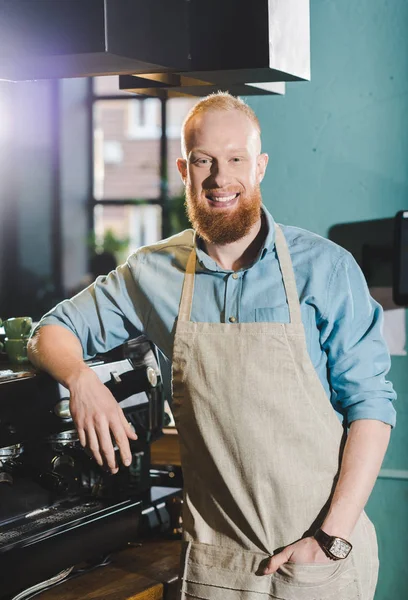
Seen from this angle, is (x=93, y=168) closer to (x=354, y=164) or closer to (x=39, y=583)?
(x=354, y=164)

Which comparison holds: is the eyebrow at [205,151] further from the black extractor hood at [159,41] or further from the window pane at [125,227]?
the window pane at [125,227]

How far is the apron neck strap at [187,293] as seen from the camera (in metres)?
1.58

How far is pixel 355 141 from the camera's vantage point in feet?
7.46

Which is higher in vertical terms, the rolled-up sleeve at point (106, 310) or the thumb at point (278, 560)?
the rolled-up sleeve at point (106, 310)

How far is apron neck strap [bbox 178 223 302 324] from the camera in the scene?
1.51 m

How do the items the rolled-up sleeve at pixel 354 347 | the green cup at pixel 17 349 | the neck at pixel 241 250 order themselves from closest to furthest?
1. the rolled-up sleeve at pixel 354 347
2. the neck at pixel 241 250
3. the green cup at pixel 17 349

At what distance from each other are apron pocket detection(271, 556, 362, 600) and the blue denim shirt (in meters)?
0.26

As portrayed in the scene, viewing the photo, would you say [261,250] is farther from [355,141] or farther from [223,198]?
[355,141]

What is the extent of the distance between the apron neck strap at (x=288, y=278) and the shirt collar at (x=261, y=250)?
0.05 ft

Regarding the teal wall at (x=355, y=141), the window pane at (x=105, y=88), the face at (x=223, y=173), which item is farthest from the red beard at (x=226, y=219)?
the window pane at (x=105, y=88)

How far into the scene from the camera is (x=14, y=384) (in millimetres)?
1485

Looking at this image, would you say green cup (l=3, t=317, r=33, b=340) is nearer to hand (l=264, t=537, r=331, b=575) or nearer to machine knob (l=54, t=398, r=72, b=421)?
machine knob (l=54, t=398, r=72, b=421)

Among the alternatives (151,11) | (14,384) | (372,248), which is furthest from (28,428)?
(372,248)

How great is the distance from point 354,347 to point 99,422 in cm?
47
